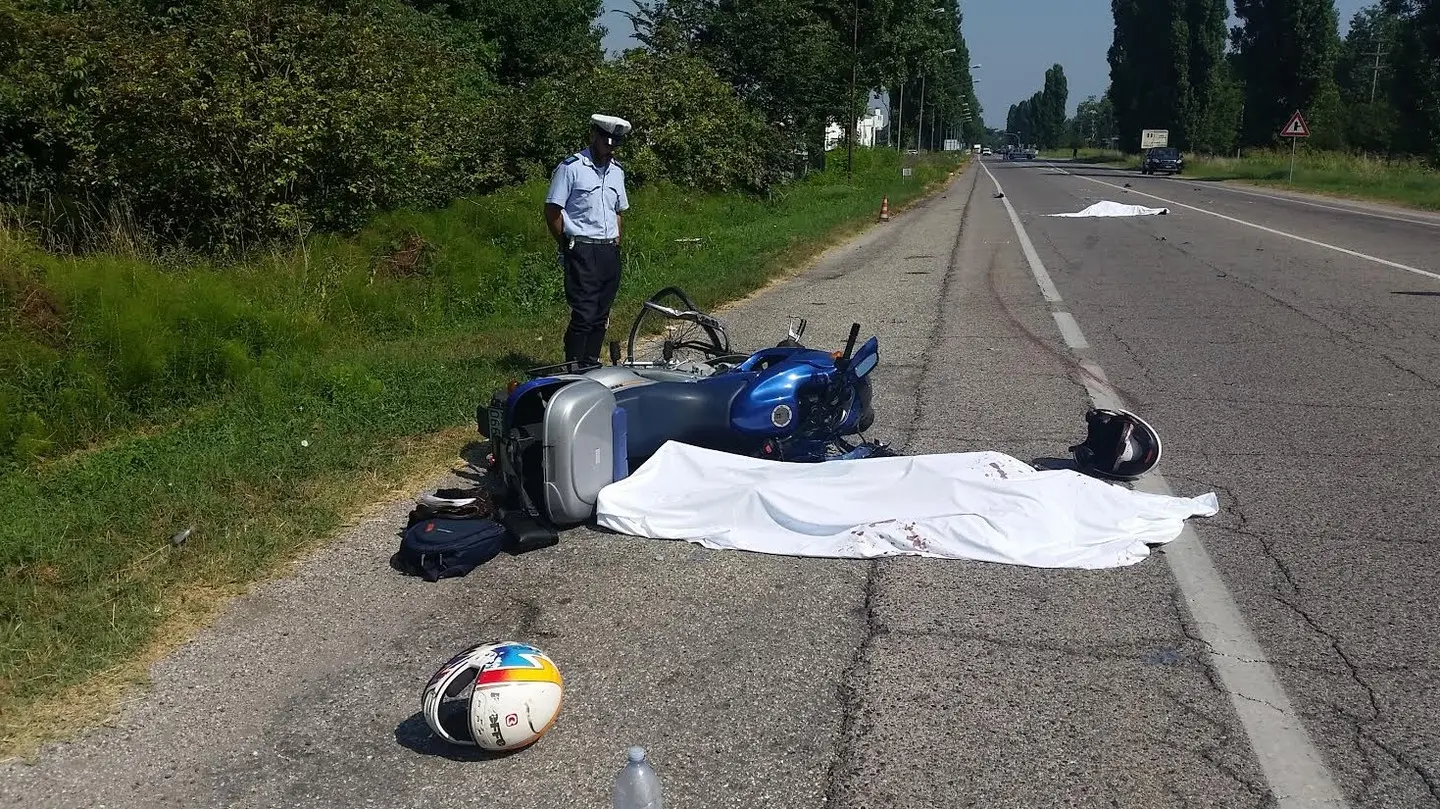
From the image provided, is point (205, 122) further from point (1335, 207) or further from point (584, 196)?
point (1335, 207)

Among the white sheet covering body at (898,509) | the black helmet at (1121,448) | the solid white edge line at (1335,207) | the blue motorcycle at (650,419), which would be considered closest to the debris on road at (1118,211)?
the solid white edge line at (1335,207)

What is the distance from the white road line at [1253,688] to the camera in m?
3.00

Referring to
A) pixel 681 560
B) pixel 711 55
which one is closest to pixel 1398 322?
pixel 681 560

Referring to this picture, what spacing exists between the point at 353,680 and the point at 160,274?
7077 millimetres

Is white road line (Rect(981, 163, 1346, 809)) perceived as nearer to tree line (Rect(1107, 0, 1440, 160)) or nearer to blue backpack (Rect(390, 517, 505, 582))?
blue backpack (Rect(390, 517, 505, 582))

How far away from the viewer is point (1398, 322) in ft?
34.2

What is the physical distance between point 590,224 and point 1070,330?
5181 millimetres

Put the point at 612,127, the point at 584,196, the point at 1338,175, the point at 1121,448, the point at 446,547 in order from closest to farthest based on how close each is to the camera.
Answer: the point at 446,547, the point at 1121,448, the point at 612,127, the point at 584,196, the point at 1338,175

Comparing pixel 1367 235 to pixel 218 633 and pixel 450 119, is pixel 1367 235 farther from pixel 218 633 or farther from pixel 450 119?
pixel 218 633

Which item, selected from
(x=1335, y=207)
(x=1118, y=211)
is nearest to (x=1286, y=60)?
(x=1335, y=207)

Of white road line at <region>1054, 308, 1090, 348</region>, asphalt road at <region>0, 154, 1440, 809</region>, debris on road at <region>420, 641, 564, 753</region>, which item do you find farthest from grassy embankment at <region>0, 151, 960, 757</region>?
white road line at <region>1054, 308, 1090, 348</region>

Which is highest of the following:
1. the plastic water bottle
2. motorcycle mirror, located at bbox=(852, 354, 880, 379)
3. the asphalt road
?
motorcycle mirror, located at bbox=(852, 354, 880, 379)

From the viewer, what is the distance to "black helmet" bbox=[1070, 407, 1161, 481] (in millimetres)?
5590

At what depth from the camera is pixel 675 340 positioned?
8.02m
